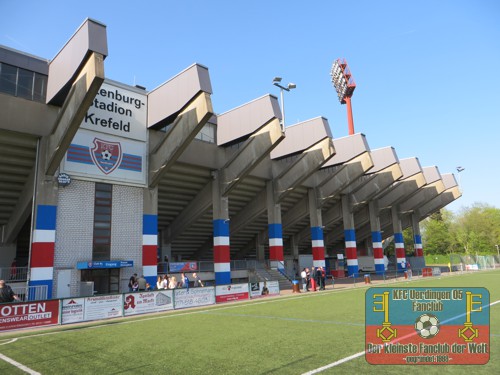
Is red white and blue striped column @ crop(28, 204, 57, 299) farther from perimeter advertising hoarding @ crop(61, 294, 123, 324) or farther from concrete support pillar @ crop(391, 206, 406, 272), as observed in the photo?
concrete support pillar @ crop(391, 206, 406, 272)

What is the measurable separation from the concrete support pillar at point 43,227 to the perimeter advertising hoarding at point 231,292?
383 inches

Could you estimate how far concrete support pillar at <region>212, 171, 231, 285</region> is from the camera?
3028cm

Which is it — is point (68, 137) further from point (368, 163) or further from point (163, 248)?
point (368, 163)

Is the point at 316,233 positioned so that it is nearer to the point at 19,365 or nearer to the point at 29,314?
the point at 29,314

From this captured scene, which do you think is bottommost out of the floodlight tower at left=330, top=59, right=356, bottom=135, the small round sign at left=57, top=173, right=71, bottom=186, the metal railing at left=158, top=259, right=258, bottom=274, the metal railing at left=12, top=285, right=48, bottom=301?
the metal railing at left=12, top=285, right=48, bottom=301

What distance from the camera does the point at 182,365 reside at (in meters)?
8.13

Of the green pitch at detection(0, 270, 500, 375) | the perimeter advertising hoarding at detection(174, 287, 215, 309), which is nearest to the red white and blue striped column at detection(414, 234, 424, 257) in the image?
the perimeter advertising hoarding at detection(174, 287, 215, 309)

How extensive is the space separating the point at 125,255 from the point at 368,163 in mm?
24967

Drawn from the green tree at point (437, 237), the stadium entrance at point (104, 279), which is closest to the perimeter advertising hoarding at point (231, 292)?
the stadium entrance at point (104, 279)

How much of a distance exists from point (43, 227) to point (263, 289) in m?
14.0

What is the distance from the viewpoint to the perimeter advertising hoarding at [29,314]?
542 inches

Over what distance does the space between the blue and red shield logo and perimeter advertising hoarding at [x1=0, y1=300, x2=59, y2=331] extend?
1183 cm

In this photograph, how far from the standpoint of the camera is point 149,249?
26.3 m

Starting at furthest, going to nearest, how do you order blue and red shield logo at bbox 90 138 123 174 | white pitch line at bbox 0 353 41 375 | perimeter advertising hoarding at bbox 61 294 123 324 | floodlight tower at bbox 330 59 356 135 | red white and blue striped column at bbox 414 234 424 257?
floodlight tower at bbox 330 59 356 135
red white and blue striped column at bbox 414 234 424 257
blue and red shield logo at bbox 90 138 123 174
perimeter advertising hoarding at bbox 61 294 123 324
white pitch line at bbox 0 353 41 375
